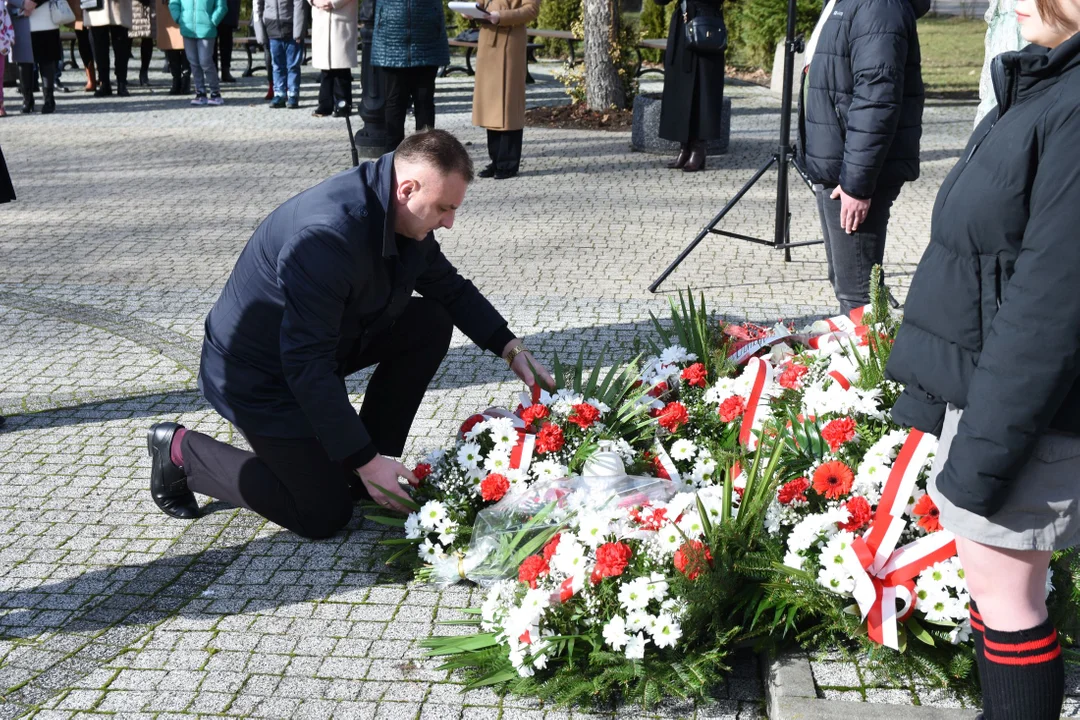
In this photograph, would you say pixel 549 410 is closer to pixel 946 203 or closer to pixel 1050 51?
pixel 946 203

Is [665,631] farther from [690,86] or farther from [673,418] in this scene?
[690,86]

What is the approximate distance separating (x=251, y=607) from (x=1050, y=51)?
256cm

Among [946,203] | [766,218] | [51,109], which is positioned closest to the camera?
[946,203]

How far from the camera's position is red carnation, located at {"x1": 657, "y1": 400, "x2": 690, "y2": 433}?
3.88 metres

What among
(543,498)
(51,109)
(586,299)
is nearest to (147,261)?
(586,299)

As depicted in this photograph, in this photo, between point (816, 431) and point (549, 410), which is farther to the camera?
point (549, 410)

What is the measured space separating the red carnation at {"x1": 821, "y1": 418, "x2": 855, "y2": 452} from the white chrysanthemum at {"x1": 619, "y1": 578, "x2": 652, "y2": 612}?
31.8 inches

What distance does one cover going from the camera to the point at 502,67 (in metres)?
9.88

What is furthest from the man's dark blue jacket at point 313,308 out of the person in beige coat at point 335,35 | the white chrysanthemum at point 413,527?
the person in beige coat at point 335,35

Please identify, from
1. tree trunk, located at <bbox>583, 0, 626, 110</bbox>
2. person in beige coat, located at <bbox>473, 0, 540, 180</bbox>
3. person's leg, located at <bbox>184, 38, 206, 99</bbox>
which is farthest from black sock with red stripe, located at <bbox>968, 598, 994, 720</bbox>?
person's leg, located at <bbox>184, 38, 206, 99</bbox>

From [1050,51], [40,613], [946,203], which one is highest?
[1050,51]

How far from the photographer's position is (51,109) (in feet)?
47.1

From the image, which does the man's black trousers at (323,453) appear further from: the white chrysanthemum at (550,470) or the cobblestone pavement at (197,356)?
the white chrysanthemum at (550,470)

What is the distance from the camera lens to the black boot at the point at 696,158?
413 inches
